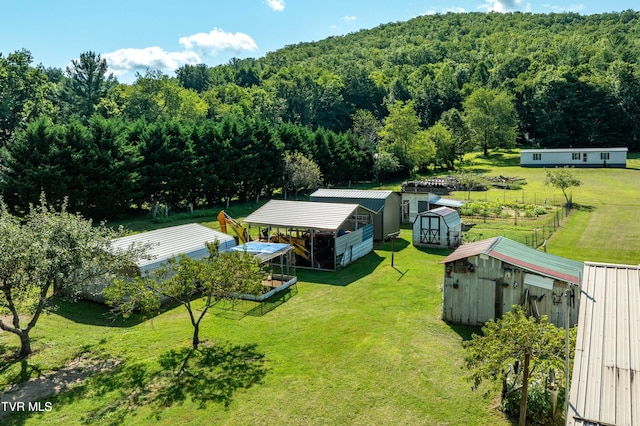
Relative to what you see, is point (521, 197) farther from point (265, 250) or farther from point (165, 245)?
point (165, 245)

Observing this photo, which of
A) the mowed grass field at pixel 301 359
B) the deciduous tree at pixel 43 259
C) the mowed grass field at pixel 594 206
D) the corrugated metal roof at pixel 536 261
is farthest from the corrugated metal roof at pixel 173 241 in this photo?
the mowed grass field at pixel 594 206

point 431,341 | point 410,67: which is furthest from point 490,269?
point 410,67

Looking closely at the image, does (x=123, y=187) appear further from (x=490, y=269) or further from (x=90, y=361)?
(x=490, y=269)

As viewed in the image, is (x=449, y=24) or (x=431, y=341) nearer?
(x=431, y=341)

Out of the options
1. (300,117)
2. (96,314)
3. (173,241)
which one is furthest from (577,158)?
(96,314)

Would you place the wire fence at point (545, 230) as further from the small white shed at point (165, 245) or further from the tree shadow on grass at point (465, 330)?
the small white shed at point (165, 245)

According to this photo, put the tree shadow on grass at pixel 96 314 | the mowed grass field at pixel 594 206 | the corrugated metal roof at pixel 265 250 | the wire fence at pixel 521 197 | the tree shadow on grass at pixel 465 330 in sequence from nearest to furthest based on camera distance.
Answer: the tree shadow on grass at pixel 465 330
the tree shadow on grass at pixel 96 314
the corrugated metal roof at pixel 265 250
the mowed grass field at pixel 594 206
the wire fence at pixel 521 197
